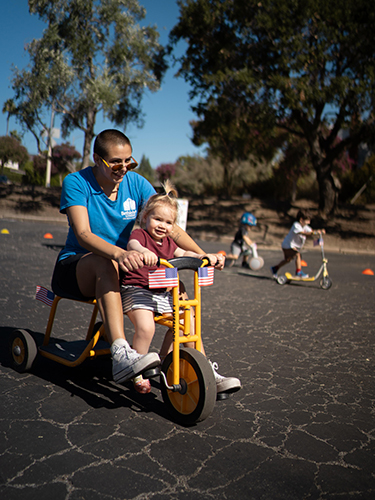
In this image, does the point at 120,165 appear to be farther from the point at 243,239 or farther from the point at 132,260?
the point at 243,239

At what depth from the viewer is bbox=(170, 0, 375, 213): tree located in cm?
1825

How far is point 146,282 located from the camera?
3182 mm

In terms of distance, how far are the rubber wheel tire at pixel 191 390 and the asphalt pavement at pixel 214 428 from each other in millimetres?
110

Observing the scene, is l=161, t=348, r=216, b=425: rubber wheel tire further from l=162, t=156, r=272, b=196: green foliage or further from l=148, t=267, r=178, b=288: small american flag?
l=162, t=156, r=272, b=196: green foliage

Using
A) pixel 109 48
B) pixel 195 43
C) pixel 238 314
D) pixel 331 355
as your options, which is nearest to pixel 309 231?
pixel 238 314

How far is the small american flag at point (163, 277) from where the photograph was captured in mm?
2842

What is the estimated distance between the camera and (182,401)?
288 centimetres

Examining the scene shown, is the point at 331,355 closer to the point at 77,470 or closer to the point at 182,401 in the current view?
the point at 182,401

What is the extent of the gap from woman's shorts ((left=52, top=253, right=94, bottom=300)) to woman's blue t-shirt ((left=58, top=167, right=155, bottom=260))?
88 millimetres

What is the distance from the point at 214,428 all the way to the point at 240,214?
70.0 feet

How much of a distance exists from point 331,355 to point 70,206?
2.90 meters

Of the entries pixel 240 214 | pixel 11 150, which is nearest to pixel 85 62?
pixel 240 214

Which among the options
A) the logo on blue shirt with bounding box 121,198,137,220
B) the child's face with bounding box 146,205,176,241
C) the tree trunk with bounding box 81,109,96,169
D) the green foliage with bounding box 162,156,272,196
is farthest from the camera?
the green foliage with bounding box 162,156,272,196

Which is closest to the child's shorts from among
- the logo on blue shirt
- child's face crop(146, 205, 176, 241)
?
the logo on blue shirt
